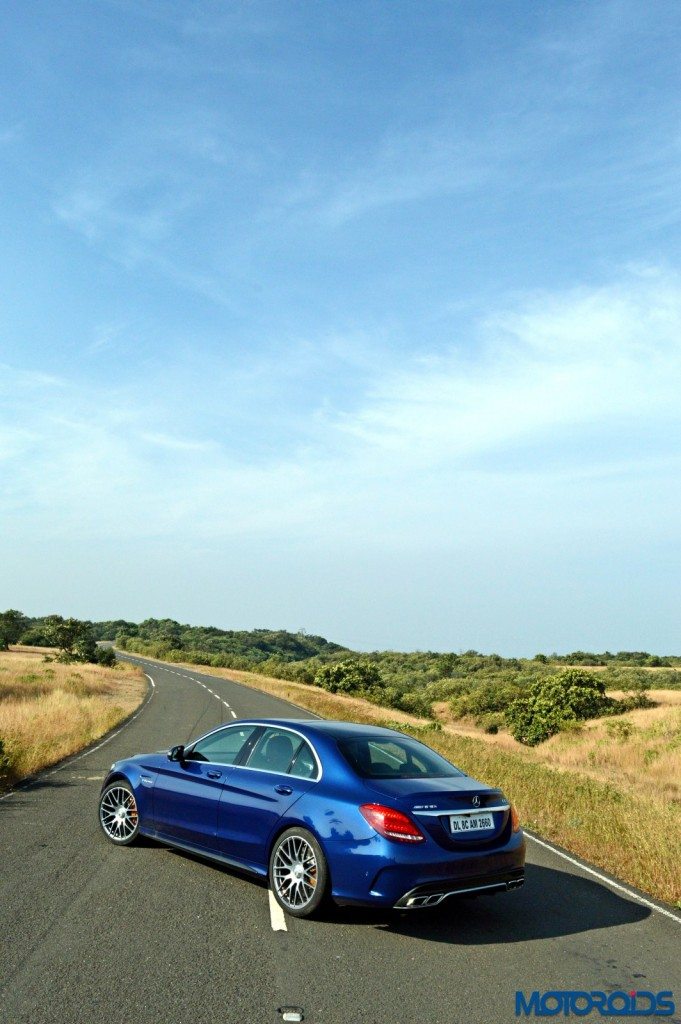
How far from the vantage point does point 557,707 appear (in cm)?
4138

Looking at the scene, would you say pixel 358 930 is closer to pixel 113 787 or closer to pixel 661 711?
pixel 113 787

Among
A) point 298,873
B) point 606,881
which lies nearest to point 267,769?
point 298,873

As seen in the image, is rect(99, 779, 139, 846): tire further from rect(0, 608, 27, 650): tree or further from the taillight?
rect(0, 608, 27, 650): tree

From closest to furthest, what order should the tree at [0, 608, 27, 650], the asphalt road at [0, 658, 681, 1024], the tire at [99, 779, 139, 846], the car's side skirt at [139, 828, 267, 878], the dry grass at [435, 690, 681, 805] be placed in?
the asphalt road at [0, 658, 681, 1024] < the car's side skirt at [139, 828, 267, 878] < the tire at [99, 779, 139, 846] < the dry grass at [435, 690, 681, 805] < the tree at [0, 608, 27, 650]

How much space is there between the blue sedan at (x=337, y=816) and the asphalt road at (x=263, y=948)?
356 millimetres

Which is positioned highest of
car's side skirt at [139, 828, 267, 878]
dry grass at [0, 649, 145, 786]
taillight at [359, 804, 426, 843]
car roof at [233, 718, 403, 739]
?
car roof at [233, 718, 403, 739]

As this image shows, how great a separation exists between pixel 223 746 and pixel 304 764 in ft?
4.42

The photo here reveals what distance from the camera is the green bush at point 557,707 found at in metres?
39.8

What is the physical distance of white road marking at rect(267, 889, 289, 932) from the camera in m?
6.44

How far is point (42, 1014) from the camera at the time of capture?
4676 mm

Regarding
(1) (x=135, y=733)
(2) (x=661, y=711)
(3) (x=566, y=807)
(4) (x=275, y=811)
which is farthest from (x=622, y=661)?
(4) (x=275, y=811)

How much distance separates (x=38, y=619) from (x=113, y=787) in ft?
612

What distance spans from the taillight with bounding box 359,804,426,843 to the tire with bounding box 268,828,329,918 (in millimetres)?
527

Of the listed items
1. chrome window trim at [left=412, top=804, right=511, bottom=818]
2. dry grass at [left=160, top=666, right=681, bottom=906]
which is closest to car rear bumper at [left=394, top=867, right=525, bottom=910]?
chrome window trim at [left=412, top=804, right=511, bottom=818]
